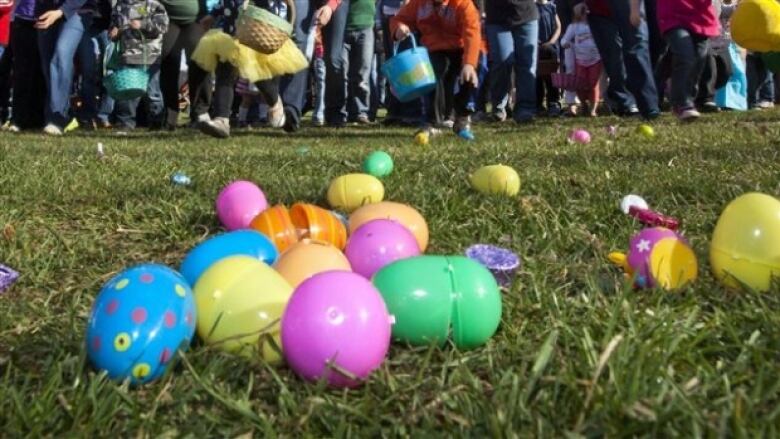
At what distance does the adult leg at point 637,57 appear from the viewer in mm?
6340

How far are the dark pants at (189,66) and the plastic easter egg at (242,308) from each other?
4656 mm

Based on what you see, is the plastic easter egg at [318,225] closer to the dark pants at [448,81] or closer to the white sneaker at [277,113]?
the white sneaker at [277,113]

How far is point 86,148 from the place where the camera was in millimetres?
4879

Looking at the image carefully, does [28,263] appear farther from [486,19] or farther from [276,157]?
[486,19]

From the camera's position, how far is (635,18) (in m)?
6.13

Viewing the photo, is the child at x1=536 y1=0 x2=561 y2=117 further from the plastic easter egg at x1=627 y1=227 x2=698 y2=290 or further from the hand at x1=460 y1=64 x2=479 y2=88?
the plastic easter egg at x1=627 y1=227 x2=698 y2=290

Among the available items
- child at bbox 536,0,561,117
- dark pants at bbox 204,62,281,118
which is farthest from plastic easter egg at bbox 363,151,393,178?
child at bbox 536,0,561,117

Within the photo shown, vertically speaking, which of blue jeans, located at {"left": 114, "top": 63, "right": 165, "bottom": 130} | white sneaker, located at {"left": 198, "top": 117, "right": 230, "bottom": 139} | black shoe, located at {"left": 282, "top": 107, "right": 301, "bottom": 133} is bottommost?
blue jeans, located at {"left": 114, "top": 63, "right": 165, "bottom": 130}

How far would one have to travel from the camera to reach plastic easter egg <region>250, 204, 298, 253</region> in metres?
1.97

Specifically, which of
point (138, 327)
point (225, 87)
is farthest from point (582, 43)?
point (138, 327)

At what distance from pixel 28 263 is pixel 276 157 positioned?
207cm

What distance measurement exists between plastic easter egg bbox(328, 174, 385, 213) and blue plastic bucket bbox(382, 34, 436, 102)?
10.6ft

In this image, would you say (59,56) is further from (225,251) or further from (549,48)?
(549,48)

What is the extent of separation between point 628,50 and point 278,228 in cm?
511
